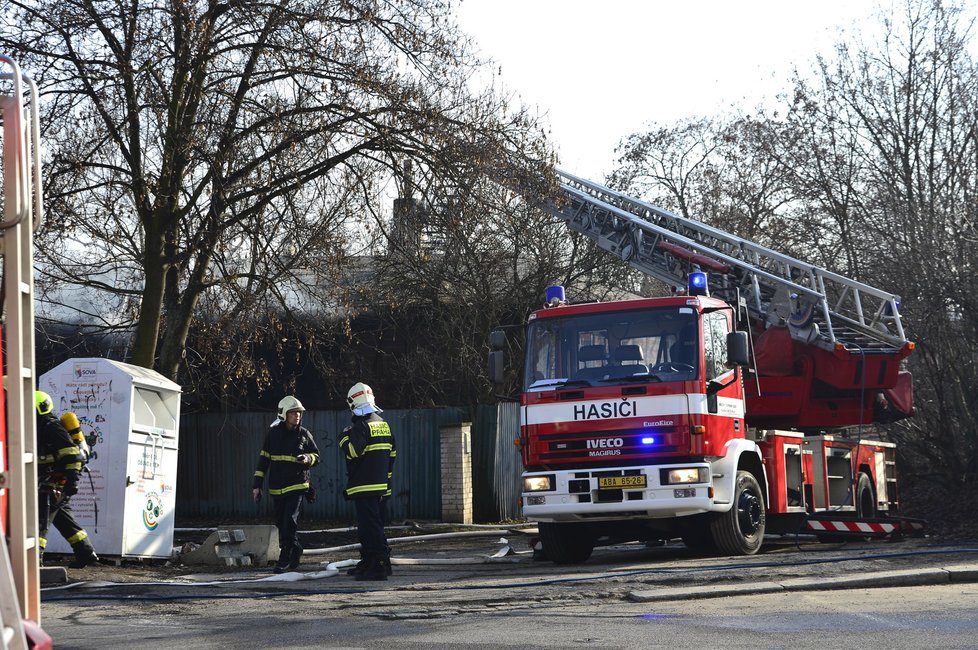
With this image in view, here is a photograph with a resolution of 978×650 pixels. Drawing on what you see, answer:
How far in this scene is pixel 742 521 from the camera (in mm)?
11930

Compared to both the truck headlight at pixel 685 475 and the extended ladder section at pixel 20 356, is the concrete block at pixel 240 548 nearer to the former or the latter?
the truck headlight at pixel 685 475

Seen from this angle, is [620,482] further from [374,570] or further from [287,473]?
[287,473]

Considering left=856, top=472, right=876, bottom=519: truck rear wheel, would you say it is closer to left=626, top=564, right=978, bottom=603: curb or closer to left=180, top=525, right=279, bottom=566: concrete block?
left=626, top=564, right=978, bottom=603: curb

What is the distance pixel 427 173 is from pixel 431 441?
6.14 m

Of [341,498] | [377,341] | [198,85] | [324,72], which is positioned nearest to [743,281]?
[324,72]

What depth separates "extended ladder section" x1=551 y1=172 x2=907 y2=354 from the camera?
13.9 meters

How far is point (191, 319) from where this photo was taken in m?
16.4

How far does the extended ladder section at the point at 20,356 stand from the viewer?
13.4ft

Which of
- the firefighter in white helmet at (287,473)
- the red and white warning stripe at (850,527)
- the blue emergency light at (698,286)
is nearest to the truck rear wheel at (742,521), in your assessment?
the red and white warning stripe at (850,527)

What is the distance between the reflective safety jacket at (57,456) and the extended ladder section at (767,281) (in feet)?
26.7

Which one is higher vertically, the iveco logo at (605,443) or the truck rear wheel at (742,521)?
the iveco logo at (605,443)

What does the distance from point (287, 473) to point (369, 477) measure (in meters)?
1.59

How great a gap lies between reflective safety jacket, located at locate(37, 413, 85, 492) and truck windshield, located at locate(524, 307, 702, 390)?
15.1 ft

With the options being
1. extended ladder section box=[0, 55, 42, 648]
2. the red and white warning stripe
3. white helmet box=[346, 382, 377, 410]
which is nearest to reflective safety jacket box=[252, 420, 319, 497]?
white helmet box=[346, 382, 377, 410]
